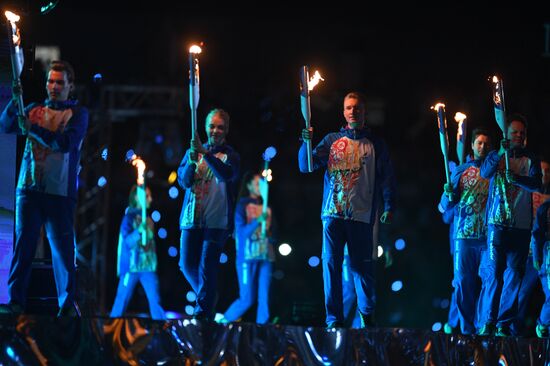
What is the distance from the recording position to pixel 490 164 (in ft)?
30.2

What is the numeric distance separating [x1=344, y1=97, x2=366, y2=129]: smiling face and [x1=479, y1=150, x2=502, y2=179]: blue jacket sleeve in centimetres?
129

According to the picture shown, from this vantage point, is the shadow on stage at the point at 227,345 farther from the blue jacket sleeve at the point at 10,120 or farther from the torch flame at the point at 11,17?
the torch flame at the point at 11,17

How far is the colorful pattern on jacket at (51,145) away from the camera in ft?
25.2

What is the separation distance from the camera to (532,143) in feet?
58.4

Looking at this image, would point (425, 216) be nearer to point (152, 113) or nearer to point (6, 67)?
point (152, 113)

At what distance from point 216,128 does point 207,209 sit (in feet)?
2.48

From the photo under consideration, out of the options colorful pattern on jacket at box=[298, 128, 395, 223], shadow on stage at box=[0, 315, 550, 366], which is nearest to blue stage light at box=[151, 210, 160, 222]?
colorful pattern on jacket at box=[298, 128, 395, 223]

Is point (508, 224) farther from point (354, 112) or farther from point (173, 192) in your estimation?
point (173, 192)

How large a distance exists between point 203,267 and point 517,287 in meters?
2.97

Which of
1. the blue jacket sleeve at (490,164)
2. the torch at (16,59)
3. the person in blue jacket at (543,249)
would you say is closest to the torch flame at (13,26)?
the torch at (16,59)

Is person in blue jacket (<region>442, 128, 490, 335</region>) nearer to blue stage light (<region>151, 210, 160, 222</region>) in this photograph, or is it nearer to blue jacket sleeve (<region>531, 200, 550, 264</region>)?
blue jacket sleeve (<region>531, 200, 550, 264</region>)

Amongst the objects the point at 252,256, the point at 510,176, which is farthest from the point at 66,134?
the point at 252,256

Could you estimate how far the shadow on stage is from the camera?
739cm

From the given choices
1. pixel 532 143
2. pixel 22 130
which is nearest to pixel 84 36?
pixel 532 143
